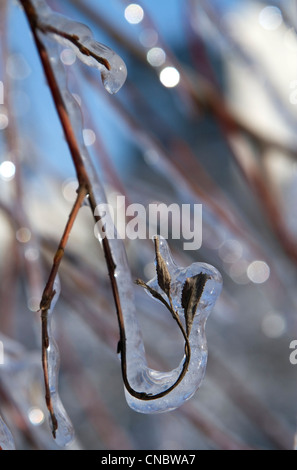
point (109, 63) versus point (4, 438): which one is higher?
point (109, 63)

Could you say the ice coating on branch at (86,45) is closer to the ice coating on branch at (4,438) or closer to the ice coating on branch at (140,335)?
the ice coating on branch at (140,335)

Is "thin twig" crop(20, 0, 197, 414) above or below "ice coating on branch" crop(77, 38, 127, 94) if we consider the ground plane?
below

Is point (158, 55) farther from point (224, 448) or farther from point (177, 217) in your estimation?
point (224, 448)

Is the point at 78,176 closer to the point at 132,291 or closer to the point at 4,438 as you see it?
the point at 132,291

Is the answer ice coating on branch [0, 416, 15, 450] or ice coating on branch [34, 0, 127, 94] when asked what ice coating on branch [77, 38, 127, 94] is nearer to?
ice coating on branch [34, 0, 127, 94]

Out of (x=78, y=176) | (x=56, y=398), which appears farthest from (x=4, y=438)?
(x=78, y=176)

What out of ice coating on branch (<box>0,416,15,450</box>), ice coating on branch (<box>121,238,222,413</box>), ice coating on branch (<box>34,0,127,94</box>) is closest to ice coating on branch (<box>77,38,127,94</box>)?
ice coating on branch (<box>34,0,127,94</box>)

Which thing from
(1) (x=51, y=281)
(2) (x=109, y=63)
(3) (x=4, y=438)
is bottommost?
(3) (x=4, y=438)

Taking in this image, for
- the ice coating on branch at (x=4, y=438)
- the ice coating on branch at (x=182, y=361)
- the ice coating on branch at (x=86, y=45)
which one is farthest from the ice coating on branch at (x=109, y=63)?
the ice coating on branch at (x=4, y=438)
